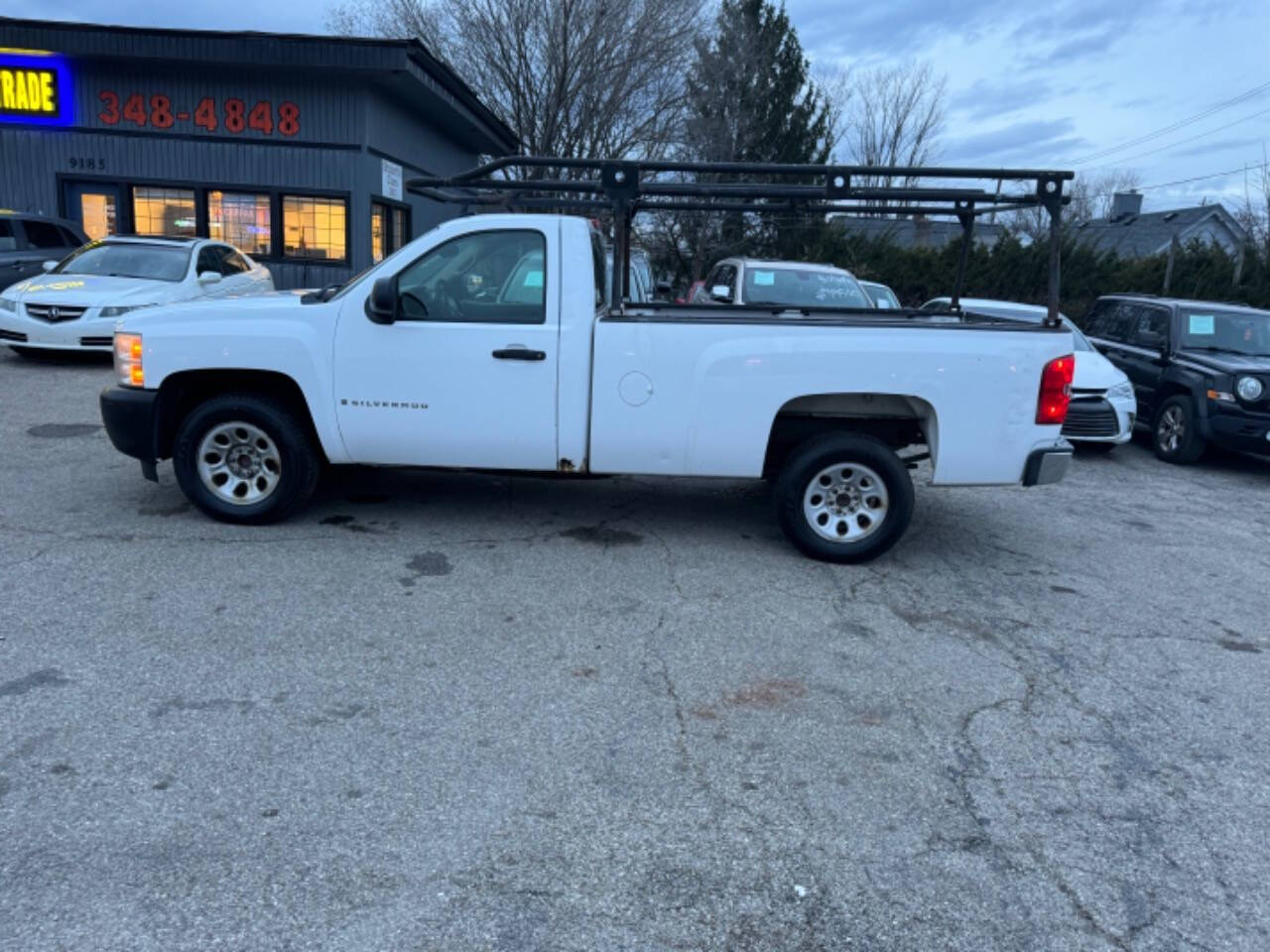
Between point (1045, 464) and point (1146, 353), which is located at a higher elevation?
point (1146, 353)

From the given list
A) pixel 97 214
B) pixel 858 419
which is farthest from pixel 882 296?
pixel 97 214

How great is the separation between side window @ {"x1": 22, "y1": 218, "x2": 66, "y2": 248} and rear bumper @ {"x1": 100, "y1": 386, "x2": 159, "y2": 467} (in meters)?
10.8

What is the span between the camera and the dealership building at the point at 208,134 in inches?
670

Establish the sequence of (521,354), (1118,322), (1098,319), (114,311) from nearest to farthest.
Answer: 1. (521,354)
2. (114,311)
3. (1118,322)
4. (1098,319)

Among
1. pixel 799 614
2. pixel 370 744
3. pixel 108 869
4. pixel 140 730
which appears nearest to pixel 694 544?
pixel 799 614

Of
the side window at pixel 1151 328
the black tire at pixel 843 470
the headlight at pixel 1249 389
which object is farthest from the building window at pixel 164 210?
the headlight at pixel 1249 389

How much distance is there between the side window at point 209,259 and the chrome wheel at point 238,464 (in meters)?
7.70

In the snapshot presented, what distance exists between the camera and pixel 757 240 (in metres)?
25.7

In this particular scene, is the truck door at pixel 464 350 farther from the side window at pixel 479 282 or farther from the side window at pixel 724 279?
the side window at pixel 724 279

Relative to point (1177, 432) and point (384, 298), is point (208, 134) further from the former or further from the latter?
point (1177, 432)

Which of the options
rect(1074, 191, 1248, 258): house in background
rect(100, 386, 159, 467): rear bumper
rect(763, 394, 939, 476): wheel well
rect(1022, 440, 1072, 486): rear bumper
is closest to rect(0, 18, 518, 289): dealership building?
rect(100, 386, 159, 467): rear bumper

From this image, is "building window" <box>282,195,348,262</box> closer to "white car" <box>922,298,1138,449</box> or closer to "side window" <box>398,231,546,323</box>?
"white car" <box>922,298,1138,449</box>

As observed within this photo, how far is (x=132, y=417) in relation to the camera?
5938mm

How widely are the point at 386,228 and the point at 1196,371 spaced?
50.1ft
